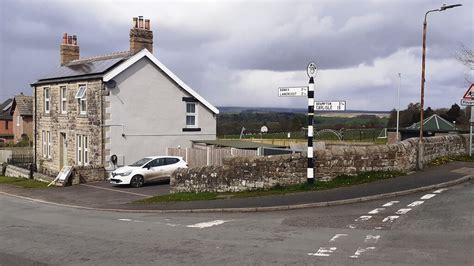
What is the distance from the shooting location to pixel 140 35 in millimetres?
28766

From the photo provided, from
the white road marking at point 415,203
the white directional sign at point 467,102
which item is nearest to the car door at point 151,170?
the white directional sign at point 467,102

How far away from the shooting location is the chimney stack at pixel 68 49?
34594 millimetres

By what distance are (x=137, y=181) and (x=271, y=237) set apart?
595 inches

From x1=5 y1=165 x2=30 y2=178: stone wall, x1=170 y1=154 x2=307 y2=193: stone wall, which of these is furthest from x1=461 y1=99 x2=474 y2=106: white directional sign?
x1=5 y1=165 x2=30 y2=178: stone wall

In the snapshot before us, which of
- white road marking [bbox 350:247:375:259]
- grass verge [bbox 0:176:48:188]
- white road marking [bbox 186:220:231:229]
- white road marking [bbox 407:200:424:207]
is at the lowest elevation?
grass verge [bbox 0:176:48:188]

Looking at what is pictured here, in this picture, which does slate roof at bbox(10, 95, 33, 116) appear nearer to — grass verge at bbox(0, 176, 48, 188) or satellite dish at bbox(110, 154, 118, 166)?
grass verge at bbox(0, 176, 48, 188)

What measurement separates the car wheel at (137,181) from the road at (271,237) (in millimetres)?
9757

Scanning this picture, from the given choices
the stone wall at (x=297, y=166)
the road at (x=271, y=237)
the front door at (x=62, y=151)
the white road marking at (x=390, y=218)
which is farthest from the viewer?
the front door at (x=62, y=151)

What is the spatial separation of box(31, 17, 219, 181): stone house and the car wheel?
4276 millimetres

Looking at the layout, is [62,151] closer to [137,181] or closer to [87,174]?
[87,174]

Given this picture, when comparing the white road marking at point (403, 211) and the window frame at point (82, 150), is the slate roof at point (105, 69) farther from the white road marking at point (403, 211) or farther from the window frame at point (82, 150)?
the white road marking at point (403, 211)

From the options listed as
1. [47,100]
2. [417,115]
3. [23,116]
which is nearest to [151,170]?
[47,100]

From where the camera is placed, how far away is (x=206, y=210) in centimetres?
1324

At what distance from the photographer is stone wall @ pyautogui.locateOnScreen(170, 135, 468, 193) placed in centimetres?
1512
